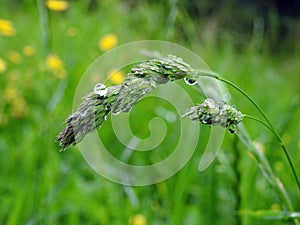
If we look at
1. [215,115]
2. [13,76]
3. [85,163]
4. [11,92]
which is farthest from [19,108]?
[215,115]

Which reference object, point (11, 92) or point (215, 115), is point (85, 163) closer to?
point (11, 92)

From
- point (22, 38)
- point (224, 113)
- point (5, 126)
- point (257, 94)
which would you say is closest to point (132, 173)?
point (5, 126)

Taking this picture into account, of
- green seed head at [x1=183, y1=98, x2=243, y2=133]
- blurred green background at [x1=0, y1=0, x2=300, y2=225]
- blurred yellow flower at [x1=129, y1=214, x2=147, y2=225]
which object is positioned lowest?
green seed head at [x1=183, y1=98, x2=243, y2=133]

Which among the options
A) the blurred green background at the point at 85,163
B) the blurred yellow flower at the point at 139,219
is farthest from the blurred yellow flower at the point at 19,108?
the blurred yellow flower at the point at 139,219

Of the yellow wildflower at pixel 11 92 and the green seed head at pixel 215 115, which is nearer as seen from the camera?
the green seed head at pixel 215 115


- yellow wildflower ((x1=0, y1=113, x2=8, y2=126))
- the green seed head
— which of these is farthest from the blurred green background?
the green seed head

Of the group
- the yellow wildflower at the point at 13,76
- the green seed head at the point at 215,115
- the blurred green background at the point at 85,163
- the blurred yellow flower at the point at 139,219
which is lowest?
the green seed head at the point at 215,115

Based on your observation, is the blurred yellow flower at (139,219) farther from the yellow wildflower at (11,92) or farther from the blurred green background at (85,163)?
the yellow wildflower at (11,92)

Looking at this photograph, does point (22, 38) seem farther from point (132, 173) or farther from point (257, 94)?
point (132, 173)

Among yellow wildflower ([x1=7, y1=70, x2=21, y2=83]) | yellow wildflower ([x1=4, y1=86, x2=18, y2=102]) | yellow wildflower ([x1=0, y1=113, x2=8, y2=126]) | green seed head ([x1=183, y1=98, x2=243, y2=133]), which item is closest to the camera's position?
green seed head ([x1=183, y1=98, x2=243, y2=133])

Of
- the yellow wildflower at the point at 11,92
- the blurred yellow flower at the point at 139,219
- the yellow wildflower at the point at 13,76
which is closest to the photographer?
the blurred yellow flower at the point at 139,219

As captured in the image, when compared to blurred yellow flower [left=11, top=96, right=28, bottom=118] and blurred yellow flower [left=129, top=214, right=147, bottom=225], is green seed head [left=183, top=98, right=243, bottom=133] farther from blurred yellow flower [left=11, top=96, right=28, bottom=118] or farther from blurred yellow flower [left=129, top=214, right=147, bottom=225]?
blurred yellow flower [left=11, top=96, right=28, bottom=118]
